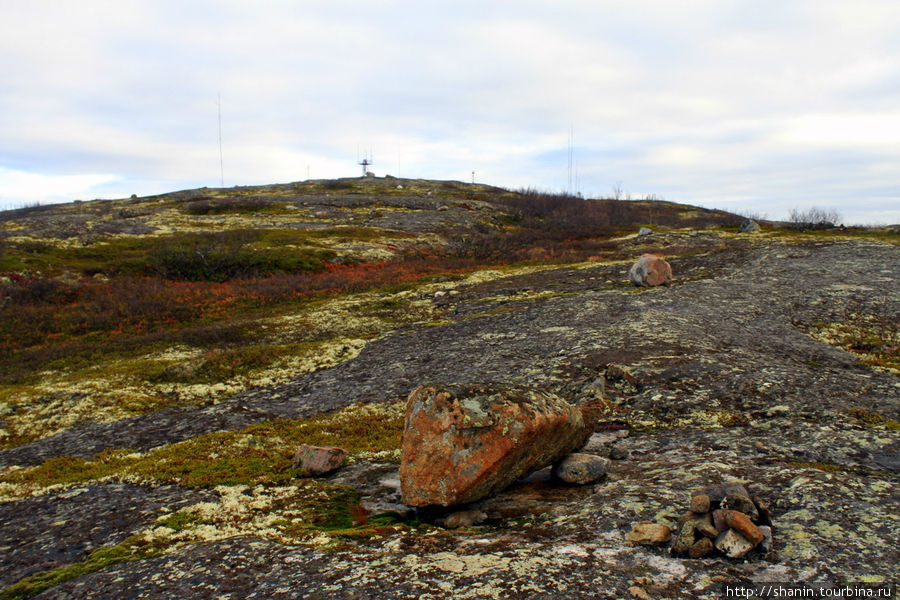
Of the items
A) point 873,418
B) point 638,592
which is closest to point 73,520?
point 638,592

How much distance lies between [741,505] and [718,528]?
0.52 metres

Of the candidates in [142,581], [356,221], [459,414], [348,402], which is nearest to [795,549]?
[459,414]

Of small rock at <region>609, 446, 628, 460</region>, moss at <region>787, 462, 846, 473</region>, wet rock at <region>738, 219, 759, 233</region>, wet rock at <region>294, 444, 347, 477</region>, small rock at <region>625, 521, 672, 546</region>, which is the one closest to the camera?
small rock at <region>625, 521, 672, 546</region>

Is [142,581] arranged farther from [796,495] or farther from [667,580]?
[796,495]

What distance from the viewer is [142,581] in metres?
7.06

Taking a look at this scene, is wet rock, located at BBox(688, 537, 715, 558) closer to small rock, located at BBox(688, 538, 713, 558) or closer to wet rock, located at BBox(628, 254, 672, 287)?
small rock, located at BBox(688, 538, 713, 558)

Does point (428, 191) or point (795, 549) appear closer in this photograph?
point (795, 549)

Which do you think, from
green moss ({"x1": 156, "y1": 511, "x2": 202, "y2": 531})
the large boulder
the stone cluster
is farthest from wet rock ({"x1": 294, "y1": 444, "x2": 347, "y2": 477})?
the stone cluster

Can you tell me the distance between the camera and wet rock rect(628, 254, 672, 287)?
1137 inches

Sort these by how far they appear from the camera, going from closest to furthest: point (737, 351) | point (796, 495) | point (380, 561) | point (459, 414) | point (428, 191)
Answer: point (380, 561)
point (796, 495)
point (459, 414)
point (737, 351)
point (428, 191)

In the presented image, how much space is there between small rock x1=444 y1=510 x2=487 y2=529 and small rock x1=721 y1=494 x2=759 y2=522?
354 cm

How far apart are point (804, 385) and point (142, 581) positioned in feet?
49.1

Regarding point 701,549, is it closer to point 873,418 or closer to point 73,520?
point 873,418

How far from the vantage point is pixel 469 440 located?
821cm
